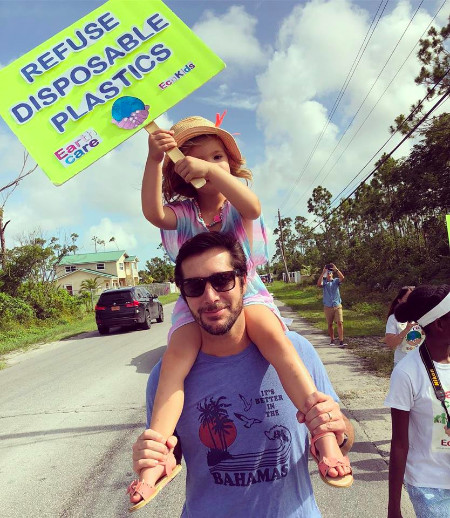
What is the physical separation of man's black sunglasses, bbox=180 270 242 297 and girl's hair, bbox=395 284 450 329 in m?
1.23

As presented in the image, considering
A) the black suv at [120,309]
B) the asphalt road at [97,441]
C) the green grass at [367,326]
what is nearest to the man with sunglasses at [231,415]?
the asphalt road at [97,441]

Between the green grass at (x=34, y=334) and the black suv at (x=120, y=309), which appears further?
the black suv at (x=120, y=309)

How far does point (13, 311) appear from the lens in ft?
62.4

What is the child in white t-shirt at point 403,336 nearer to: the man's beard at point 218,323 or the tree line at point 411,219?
the man's beard at point 218,323

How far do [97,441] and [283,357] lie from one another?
406 centimetres

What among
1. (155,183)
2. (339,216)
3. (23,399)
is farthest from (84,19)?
(339,216)

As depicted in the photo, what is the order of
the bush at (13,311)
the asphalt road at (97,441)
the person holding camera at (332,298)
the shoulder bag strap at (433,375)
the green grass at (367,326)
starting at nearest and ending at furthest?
the shoulder bag strap at (433,375), the asphalt road at (97,441), the green grass at (367,326), the person holding camera at (332,298), the bush at (13,311)

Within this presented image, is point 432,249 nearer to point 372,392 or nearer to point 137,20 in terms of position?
point 372,392

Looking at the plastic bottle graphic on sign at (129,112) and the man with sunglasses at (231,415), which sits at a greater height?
the plastic bottle graphic on sign at (129,112)

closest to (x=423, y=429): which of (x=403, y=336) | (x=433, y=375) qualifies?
(x=433, y=375)

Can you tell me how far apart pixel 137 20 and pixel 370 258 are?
29.4 metres

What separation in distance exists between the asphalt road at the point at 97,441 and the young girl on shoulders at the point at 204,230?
7.13 feet

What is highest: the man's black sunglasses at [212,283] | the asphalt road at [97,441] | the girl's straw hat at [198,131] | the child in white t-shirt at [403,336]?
the girl's straw hat at [198,131]

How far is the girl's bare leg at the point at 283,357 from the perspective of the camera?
1370 millimetres
